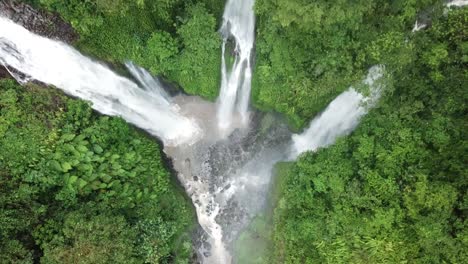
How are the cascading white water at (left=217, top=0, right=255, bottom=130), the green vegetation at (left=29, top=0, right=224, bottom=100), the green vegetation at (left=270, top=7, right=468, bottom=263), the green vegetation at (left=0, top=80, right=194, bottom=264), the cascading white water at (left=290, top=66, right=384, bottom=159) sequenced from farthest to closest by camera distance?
the cascading white water at (left=290, top=66, right=384, bottom=159) < the cascading white water at (left=217, top=0, right=255, bottom=130) < the green vegetation at (left=29, top=0, right=224, bottom=100) < the green vegetation at (left=0, top=80, right=194, bottom=264) < the green vegetation at (left=270, top=7, right=468, bottom=263)

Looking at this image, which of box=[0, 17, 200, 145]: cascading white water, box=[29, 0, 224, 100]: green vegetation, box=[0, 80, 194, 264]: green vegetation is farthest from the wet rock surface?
box=[0, 80, 194, 264]: green vegetation

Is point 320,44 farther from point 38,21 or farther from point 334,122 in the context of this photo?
point 38,21

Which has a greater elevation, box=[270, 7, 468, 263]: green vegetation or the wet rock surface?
the wet rock surface

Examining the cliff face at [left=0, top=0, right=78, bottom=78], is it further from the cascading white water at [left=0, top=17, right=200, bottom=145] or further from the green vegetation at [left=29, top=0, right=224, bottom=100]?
the green vegetation at [left=29, top=0, right=224, bottom=100]

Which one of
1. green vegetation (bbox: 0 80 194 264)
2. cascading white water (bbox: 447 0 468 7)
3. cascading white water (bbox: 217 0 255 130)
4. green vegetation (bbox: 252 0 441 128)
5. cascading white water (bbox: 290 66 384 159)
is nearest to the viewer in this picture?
green vegetation (bbox: 252 0 441 128)

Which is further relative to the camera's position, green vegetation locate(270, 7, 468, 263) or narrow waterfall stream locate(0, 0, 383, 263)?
narrow waterfall stream locate(0, 0, 383, 263)

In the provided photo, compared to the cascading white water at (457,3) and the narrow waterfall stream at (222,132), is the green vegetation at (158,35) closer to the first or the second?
the narrow waterfall stream at (222,132)

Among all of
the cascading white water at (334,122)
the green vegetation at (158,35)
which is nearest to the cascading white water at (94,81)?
the green vegetation at (158,35)
